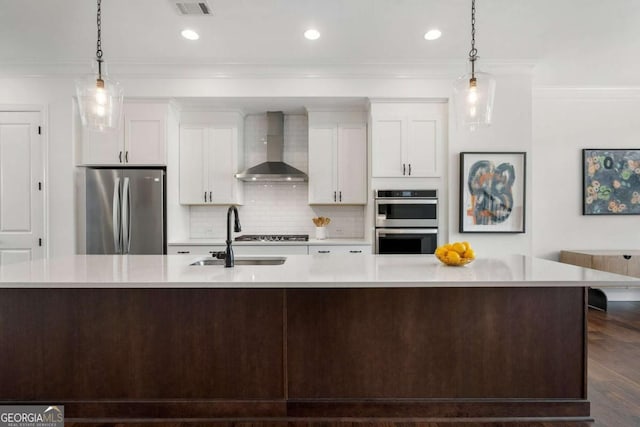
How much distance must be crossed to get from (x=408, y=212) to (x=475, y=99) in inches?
73.3

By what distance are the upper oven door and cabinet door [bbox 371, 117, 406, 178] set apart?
33 centimetres

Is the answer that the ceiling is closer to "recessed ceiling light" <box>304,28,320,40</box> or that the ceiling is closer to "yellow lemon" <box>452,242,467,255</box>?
"recessed ceiling light" <box>304,28,320,40</box>

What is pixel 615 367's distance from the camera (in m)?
2.79

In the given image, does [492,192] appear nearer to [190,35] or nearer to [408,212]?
[408,212]

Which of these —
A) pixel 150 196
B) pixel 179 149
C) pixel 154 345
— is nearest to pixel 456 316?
pixel 154 345

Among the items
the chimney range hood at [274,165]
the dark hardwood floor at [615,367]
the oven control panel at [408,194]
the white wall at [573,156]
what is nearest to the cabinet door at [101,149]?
the chimney range hood at [274,165]

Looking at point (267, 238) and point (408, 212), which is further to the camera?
point (267, 238)

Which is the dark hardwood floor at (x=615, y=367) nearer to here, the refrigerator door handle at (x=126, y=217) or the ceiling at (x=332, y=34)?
the ceiling at (x=332, y=34)

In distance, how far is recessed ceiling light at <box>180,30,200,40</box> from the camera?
3240 mm

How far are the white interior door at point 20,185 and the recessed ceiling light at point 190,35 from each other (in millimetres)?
1986

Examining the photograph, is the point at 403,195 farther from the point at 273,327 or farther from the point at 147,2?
the point at 147,2

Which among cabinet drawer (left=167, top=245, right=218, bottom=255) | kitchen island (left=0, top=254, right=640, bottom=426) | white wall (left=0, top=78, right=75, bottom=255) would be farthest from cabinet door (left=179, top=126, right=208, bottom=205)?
kitchen island (left=0, top=254, right=640, bottom=426)

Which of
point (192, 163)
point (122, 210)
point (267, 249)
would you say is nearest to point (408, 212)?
point (267, 249)

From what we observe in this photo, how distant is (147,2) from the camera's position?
110 inches
